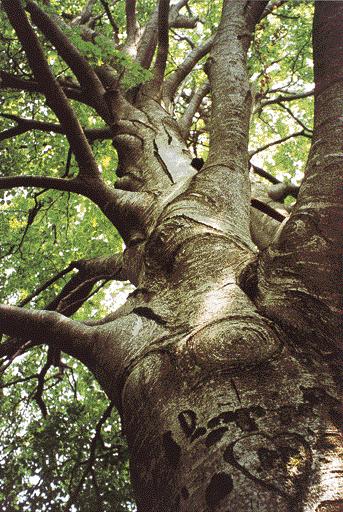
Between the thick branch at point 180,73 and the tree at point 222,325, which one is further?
the thick branch at point 180,73

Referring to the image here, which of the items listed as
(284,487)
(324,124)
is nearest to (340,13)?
(324,124)

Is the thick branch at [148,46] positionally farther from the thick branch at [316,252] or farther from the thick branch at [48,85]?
the thick branch at [316,252]

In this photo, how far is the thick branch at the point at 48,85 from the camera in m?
2.23

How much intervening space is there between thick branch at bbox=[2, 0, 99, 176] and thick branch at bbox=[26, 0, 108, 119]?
0.66 meters

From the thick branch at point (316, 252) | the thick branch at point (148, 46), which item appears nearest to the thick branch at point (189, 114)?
the thick branch at point (148, 46)

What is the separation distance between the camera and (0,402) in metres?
4.95

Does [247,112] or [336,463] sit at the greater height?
[247,112]

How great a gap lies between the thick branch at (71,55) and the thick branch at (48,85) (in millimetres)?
655

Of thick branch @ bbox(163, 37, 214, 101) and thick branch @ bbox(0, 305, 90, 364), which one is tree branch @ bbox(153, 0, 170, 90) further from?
thick branch @ bbox(0, 305, 90, 364)

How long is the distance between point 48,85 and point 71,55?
1.14 meters

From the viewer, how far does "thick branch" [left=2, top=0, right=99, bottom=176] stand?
7.30 ft

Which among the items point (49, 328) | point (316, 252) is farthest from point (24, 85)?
point (316, 252)

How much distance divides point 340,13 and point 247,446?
1.82 m

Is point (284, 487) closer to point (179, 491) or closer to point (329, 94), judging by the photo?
point (179, 491)
